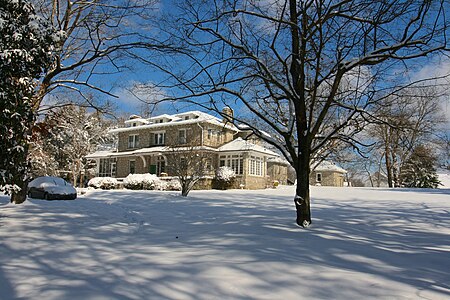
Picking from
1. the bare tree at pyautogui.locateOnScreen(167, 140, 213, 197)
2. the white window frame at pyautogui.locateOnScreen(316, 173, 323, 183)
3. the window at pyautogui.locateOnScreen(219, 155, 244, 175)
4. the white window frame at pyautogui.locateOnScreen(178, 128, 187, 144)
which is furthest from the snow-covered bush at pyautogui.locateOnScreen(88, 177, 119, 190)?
the white window frame at pyautogui.locateOnScreen(316, 173, 323, 183)

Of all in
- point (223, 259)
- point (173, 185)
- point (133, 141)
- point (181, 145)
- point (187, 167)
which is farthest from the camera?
point (133, 141)

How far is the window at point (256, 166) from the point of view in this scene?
29.4 metres

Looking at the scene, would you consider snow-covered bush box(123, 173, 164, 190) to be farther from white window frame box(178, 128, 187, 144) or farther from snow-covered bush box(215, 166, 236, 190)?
white window frame box(178, 128, 187, 144)

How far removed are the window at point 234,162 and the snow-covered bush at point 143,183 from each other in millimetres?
6570

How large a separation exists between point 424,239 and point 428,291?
413 cm

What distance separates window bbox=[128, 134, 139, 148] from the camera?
35.8 meters

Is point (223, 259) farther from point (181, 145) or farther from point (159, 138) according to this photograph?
point (159, 138)

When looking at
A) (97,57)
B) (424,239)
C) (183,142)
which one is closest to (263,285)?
(424,239)

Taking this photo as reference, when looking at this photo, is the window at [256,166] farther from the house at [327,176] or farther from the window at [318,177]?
the window at [318,177]

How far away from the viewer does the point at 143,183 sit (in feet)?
84.8

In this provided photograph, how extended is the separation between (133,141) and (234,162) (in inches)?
501

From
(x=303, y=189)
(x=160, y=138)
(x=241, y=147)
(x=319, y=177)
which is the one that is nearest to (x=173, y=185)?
(x=241, y=147)

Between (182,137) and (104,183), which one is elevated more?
(182,137)

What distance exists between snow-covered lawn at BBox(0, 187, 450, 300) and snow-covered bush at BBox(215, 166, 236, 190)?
56.0 feet
